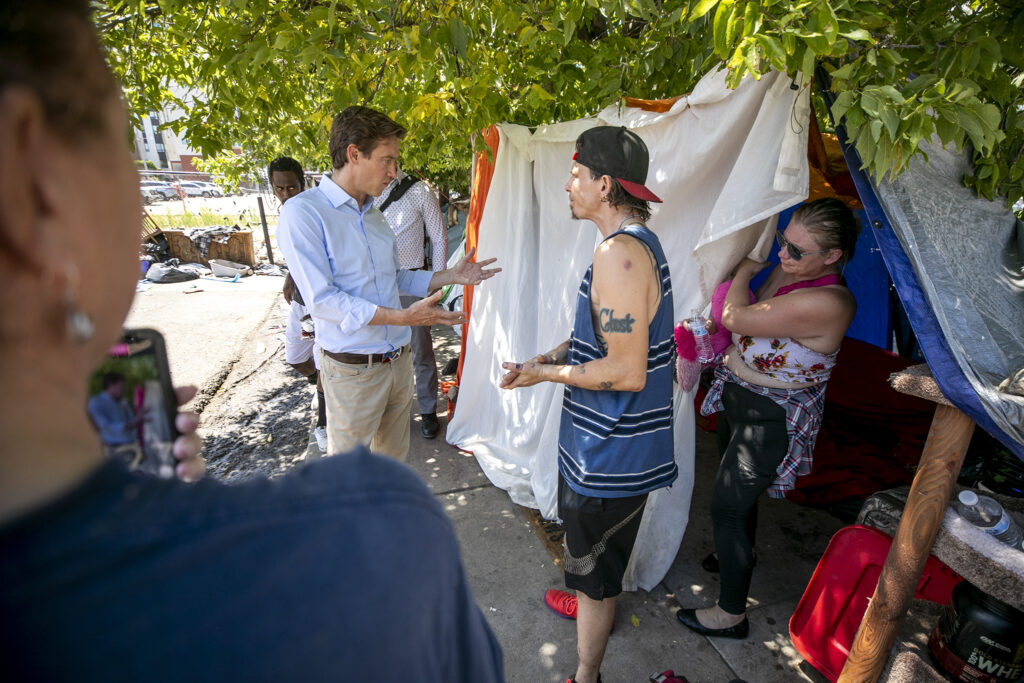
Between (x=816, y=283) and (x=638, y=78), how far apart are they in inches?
56.8

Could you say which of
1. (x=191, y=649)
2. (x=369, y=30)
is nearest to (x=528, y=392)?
(x=369, y=30)

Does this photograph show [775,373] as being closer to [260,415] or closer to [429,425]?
[429,425]

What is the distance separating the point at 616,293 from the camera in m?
1.68

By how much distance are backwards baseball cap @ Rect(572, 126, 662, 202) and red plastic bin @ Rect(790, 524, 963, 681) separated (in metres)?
1.63

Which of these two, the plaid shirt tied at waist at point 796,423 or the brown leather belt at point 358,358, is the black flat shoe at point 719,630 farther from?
the brown leather belt at point 358,358

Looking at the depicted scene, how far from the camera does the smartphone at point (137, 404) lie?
61cm

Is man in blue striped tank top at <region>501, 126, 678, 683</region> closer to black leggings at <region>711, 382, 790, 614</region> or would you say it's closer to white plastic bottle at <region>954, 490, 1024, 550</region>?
black leggings at <region>711, 382, 790, 614</region>

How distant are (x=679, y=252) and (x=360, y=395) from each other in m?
1.70

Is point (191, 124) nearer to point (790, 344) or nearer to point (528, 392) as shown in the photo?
point (528, 392)

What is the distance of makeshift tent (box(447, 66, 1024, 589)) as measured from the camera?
5.72 feet

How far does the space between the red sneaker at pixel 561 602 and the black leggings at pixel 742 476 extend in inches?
28.3

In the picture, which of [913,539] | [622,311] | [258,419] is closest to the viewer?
[622,311]

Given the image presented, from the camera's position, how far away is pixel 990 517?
1.72 m

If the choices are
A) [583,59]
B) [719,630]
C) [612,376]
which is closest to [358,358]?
[612,376]
